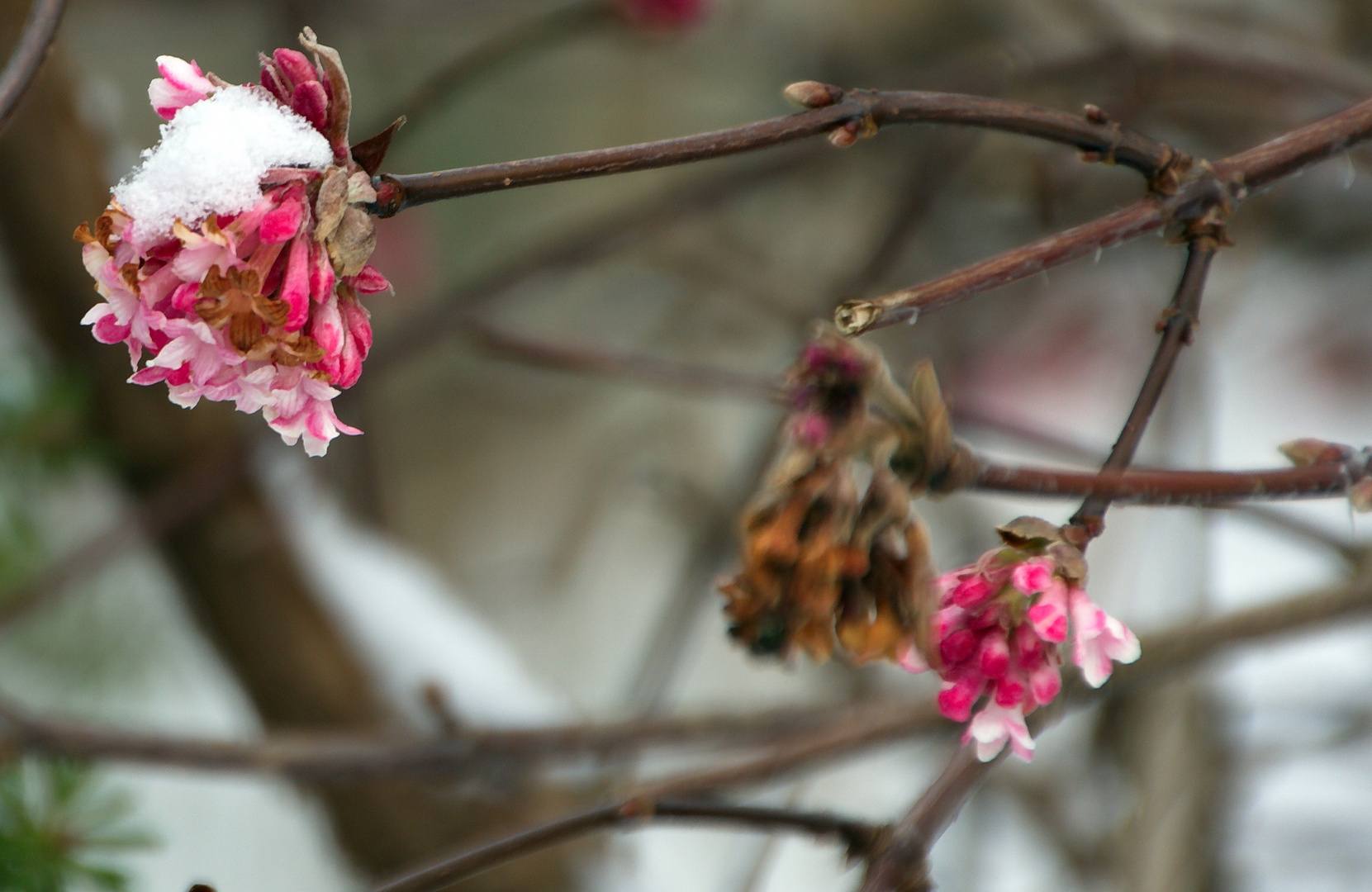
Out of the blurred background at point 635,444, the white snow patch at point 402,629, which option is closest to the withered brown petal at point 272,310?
the blurred background at point 635,444

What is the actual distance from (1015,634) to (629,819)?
5.8 inches

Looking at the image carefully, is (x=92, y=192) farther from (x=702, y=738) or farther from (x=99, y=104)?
(x=702, y=738)

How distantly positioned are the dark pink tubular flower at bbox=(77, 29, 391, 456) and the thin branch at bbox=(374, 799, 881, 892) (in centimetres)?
14

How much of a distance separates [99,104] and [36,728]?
1.65ft

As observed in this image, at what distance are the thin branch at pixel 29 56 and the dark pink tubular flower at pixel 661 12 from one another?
1.92 feet

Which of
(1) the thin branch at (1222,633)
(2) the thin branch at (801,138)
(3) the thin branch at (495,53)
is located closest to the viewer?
(2) the thin branch at (801,138)

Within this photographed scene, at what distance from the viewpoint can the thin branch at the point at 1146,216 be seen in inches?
9.8

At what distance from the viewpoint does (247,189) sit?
25 cm

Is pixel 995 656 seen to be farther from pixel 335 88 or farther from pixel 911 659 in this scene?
pixel 335 88

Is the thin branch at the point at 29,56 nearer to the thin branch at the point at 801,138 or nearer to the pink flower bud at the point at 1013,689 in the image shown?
the thin branch at the point at 801,138

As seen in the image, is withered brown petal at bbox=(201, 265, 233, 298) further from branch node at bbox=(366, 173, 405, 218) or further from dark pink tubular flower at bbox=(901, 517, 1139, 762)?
dark pink tubular flower at bbox=(901, 517, 1139, 762)

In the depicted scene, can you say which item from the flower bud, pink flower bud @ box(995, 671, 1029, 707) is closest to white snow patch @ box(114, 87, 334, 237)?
the flower bud

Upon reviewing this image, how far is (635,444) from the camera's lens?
1.44 m

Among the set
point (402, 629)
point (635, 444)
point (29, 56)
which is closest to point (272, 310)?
point (29, 56)
